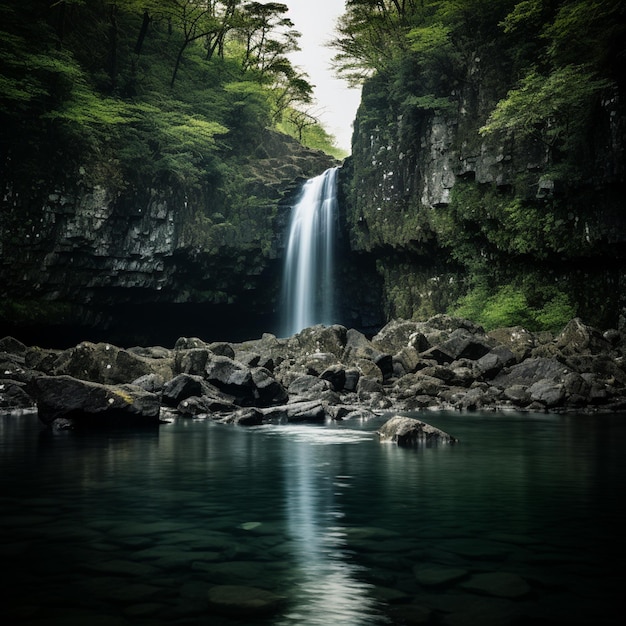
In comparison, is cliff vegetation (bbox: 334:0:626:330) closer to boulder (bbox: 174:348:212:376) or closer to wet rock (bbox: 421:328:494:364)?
wet rock (bbox: 421:328:494:364)

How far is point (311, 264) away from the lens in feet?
103

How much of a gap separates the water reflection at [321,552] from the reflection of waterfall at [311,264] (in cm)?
2400

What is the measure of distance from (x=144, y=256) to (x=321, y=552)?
28062mm

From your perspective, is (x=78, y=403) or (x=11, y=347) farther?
(x=11, y=347)

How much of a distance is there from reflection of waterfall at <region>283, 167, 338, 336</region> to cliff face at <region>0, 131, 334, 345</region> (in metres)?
0.91

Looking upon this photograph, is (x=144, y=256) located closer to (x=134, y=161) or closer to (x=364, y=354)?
(x=134, y=161)

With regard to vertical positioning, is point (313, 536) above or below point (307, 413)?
below

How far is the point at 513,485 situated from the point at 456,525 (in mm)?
1760

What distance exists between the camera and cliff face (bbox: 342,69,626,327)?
21703mm

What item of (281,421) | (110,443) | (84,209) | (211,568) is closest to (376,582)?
(211,568)

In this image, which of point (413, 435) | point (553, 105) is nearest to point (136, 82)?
point (553, 105)

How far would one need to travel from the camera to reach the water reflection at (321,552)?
2920mm

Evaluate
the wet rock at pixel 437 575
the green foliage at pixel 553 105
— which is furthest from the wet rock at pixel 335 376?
the wet rock at pixel 437 575

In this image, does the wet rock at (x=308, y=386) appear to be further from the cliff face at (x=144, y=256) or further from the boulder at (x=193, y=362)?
the cliff face at (x=144, y=256)
